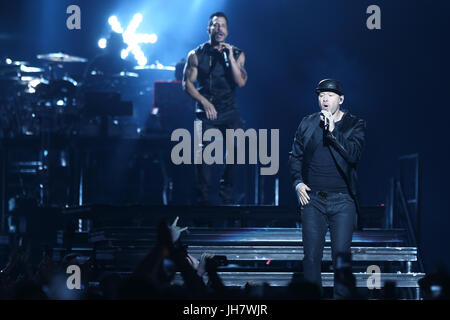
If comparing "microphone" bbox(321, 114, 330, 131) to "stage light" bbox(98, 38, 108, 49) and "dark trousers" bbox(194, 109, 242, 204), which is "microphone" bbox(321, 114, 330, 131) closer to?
"dark trousers" bbox(194, 109, 242, 204)

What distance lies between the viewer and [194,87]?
11125 millimetres

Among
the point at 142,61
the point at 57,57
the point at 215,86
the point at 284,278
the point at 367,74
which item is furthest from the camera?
the point at 142,61

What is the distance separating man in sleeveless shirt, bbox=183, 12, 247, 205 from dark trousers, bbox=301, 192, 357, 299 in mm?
3240

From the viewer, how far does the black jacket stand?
7.73 m

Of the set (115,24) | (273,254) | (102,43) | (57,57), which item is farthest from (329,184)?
(102,43)

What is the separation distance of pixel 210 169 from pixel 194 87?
1.20 meters

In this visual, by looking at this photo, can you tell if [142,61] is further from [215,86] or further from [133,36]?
[215,86]

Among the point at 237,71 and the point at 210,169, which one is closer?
the point at 210,169

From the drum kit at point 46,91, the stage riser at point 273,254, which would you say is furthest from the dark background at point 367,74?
the stage riser at point 273,254

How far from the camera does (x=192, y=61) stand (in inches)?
440

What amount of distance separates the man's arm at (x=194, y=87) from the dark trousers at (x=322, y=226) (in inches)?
130
